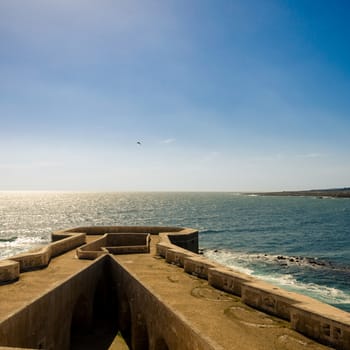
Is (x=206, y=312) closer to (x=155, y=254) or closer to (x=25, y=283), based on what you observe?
(x=25, y=283)

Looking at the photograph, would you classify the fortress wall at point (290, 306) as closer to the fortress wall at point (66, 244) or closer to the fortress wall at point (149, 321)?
the fortress wall at point (149, 321)

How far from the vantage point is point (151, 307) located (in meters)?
12.8

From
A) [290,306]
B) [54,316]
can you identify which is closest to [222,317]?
[290,306]

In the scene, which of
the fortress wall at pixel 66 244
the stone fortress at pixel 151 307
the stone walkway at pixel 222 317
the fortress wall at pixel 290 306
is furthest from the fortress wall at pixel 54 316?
the fortress wall at pixel 290 306

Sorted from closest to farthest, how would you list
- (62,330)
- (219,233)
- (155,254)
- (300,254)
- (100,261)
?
(62,330), (100,261), (155,254), (300,254), (219,233)

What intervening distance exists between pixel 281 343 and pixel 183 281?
22.2 feet

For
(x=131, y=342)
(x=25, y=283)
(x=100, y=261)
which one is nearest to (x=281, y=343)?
(x=131, y=342)

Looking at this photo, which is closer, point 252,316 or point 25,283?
point 252,316

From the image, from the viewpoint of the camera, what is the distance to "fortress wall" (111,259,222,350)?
30.9 feet

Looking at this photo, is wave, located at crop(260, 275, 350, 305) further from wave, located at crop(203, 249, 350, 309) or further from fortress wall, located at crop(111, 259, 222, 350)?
fortress wall, located at crop(111, 259, 222, 350)

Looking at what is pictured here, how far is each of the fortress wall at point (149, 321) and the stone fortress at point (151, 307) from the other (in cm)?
3

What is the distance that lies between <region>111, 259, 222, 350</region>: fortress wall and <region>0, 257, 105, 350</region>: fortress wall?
1.87 meters

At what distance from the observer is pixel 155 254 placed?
860 inches

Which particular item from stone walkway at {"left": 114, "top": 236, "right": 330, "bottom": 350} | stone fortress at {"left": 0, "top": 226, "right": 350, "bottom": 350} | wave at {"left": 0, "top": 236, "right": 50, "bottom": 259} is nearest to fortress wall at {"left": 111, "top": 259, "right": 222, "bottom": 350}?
stone fortress at {"left": 0, "top": 226, "right": 350, "bottom": 350}
